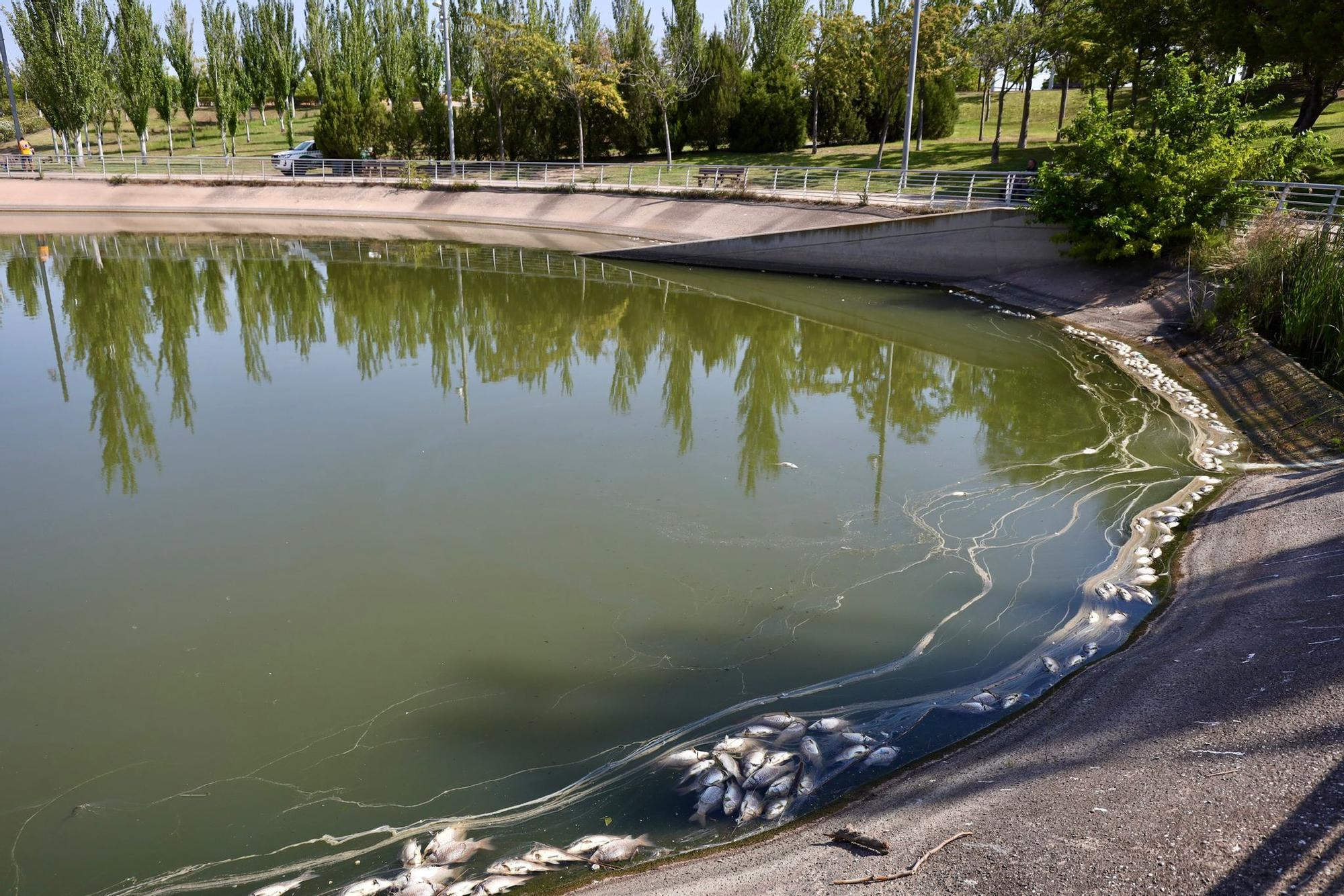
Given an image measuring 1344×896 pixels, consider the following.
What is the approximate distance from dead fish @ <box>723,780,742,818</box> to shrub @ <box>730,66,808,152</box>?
4305 centimetres

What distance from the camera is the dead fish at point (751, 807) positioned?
19.9 feet

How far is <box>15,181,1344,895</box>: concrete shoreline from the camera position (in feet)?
15.5

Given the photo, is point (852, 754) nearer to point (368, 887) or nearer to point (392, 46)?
point (368, 887)

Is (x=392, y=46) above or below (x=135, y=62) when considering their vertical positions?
above

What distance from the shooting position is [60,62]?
4334 centimetres

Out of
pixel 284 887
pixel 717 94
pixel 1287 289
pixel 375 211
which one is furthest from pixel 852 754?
pixel 717 94

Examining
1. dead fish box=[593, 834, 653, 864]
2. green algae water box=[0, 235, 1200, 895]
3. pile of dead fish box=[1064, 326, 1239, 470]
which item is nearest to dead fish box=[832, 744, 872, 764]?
green algae water box=[0, 235, 1200, 895]

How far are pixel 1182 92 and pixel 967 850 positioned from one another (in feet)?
68.3

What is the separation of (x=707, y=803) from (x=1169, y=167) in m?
19.1

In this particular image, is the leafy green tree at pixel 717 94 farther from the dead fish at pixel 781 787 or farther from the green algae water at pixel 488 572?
the dead fish at pixel 781 787

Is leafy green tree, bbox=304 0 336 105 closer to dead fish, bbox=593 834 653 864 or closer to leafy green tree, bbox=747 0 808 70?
leafy green tree, bbox=747 0 808 70

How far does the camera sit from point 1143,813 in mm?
A: 5090

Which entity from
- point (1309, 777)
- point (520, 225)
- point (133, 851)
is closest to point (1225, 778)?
point (1309, 777)

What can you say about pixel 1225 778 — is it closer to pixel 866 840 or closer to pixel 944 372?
pixel 866 840
